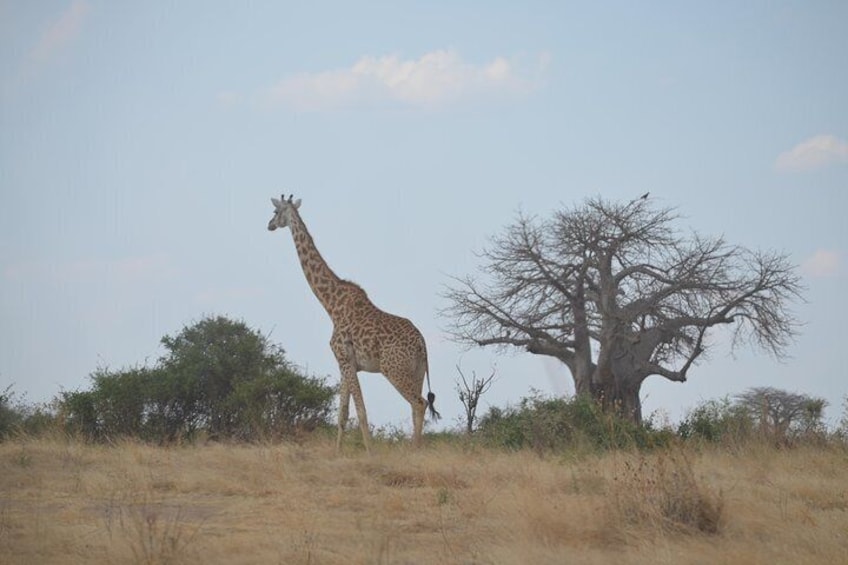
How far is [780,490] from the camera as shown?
10078 millimetres

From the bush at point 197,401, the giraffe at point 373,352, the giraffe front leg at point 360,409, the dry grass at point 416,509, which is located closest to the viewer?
the dry grass at point 416,509

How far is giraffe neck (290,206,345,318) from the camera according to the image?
51.6 feet

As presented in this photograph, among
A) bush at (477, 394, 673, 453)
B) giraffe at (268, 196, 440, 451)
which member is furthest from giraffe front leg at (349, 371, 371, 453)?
bush at (477, 394, 673, 453)

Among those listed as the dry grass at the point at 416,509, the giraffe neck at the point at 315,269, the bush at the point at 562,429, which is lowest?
the dry grass at the point at 416,509

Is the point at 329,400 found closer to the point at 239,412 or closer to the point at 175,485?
the point at 239,412

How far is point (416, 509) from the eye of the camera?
30.3ft

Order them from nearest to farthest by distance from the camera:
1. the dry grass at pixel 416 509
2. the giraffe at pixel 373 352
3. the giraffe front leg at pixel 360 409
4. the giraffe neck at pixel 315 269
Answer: the dry grass at pixel 416 509 → the giraffe front leg at pixel 360 409 → the giraffe at pixel 373 352 → the giraffe neck at pixel 315 269

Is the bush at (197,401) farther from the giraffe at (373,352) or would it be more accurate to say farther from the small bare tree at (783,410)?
the small bare tree at (783,410)

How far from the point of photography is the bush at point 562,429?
15273 millimetres

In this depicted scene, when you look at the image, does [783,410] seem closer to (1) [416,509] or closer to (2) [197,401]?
(2) [197,401]

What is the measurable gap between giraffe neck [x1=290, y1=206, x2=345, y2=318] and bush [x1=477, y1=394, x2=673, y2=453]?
10.5 ft

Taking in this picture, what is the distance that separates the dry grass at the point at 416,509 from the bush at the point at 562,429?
2.58 metres

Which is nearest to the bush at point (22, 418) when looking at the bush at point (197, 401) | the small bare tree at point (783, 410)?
the bush at point (197, 401)

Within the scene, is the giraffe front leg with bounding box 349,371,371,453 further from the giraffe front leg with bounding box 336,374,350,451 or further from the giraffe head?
the giraffe head
